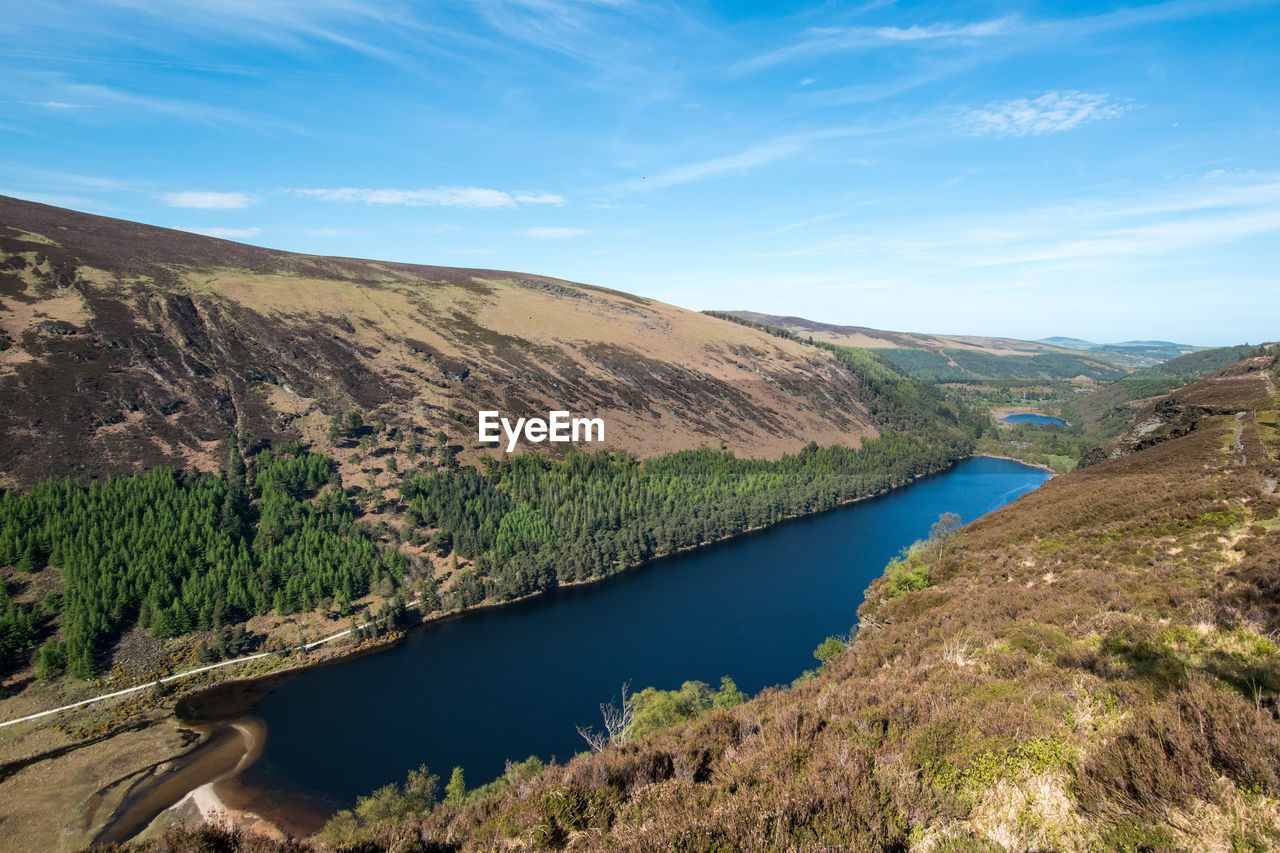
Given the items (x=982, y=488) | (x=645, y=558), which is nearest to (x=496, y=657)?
(x=645, y=558)

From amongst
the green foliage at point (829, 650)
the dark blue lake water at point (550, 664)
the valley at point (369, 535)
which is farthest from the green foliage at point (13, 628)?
the green foliage at point (829, 650)

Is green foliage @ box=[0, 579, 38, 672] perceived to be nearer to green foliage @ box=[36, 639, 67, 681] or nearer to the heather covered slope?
green foliage @ box=[36, 639, 67, 681]

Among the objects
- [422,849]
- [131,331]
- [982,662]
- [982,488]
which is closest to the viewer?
[422,849]

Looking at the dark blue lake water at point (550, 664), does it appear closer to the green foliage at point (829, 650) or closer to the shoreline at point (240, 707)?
the shoreline at point (240, 707)

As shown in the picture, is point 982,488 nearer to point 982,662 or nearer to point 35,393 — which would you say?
point 982,662

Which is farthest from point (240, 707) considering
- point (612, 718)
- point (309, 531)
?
point (612, 718)
